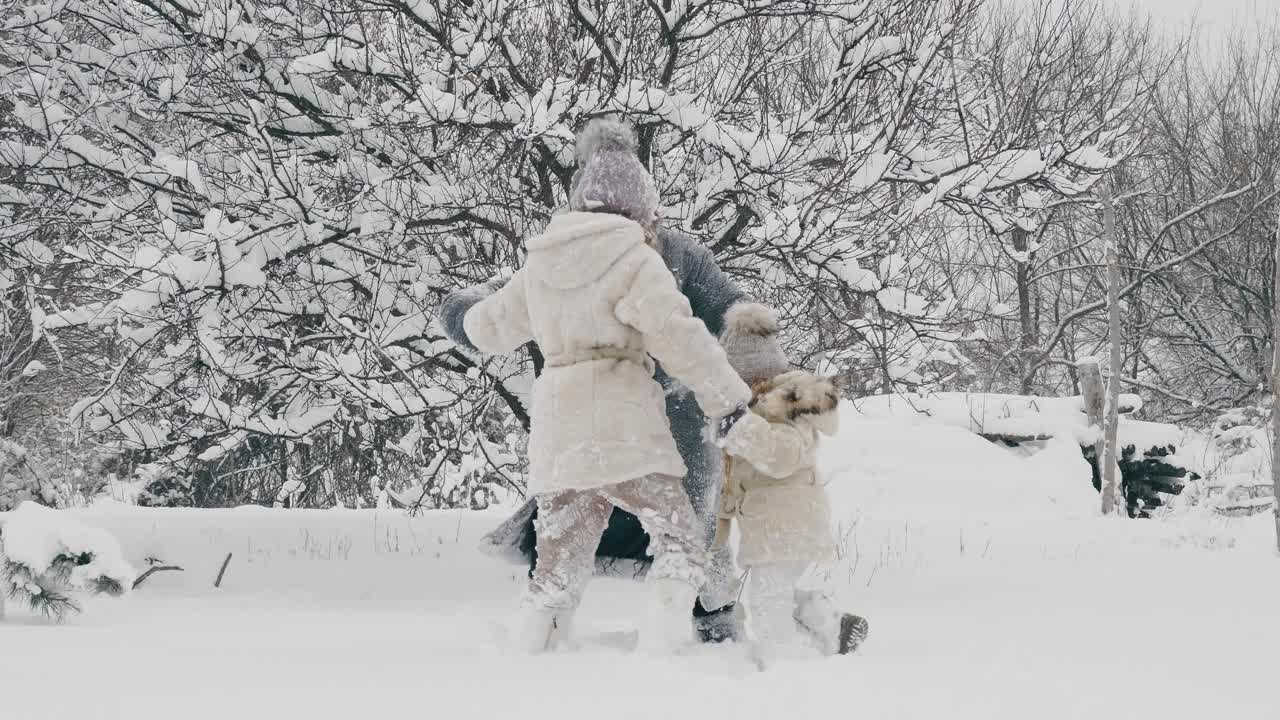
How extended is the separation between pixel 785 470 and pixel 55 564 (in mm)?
2256

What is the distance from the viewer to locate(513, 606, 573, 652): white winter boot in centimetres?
288

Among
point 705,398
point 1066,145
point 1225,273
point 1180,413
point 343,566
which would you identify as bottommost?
point 343,566

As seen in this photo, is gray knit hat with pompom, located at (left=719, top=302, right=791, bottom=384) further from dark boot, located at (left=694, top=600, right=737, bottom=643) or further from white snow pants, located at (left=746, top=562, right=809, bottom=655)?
dark boot, located at (left=694, top=600, right=737, bottom=643)

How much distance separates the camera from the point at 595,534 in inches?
117

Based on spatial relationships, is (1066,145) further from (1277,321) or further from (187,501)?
(187,501)

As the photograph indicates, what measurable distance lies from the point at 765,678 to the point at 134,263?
10.1 feet

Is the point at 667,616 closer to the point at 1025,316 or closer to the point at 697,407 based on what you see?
the point at 697,407

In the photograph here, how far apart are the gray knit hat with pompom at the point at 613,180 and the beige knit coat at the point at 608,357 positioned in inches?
4.2

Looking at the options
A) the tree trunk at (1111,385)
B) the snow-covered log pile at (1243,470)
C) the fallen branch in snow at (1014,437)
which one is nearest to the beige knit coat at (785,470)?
the tree trunk at (1111,385)

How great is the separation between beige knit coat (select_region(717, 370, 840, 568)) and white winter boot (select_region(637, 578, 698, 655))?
1.33 ft

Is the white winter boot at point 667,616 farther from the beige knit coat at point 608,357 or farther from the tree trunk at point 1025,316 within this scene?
the tree trunk at point 1025,316

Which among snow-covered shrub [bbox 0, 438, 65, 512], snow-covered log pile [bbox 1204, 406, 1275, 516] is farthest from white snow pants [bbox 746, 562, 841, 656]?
snow-covered shrub [bbox 0, 438, 65, 512]

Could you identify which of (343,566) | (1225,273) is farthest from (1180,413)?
(343,566)

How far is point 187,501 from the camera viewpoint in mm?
11242
